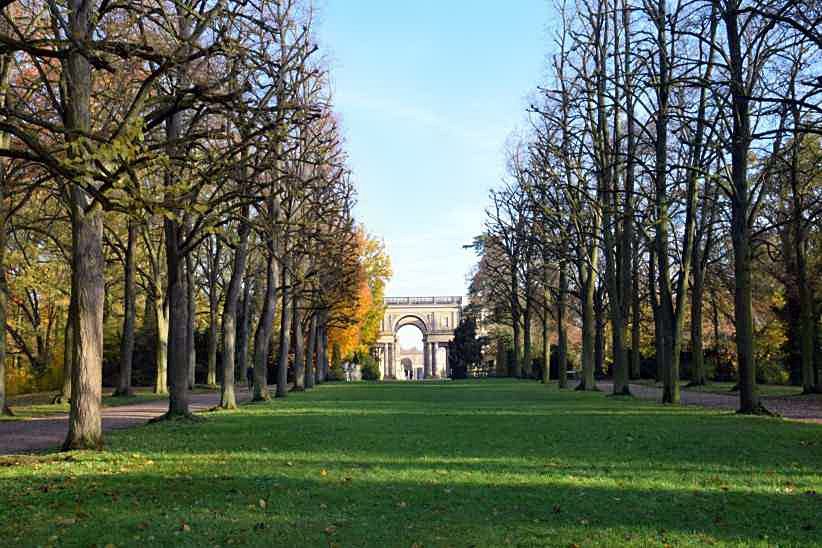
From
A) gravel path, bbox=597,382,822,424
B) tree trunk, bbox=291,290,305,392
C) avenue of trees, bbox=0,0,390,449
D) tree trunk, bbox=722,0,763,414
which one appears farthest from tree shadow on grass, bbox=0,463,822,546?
tree trunk, bbox=291,290,305,392

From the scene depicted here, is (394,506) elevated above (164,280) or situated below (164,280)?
below

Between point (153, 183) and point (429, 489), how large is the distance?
2655cm

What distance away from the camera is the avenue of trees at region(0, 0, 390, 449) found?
1013cm

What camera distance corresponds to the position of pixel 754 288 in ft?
128

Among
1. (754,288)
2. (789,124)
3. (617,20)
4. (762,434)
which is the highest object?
(617,20)

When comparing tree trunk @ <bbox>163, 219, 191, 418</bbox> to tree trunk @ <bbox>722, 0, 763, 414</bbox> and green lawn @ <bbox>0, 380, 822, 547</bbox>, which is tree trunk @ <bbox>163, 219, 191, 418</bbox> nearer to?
green lawn @ <bbox>0, 380, 822, 547</bbox>

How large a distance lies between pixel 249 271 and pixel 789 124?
2585 centimetres

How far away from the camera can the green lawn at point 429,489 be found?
6332mm

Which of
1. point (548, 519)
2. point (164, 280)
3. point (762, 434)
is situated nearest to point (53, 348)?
point (164, 280)

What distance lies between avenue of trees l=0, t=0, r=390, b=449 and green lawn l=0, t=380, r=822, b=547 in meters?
2.91

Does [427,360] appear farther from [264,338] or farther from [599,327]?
[264,338]

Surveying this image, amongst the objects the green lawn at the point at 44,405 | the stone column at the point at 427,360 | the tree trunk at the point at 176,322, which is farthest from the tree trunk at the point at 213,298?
the stone column at the point at 427,360

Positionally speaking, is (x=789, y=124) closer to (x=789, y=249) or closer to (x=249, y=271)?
(x=789, y=249)

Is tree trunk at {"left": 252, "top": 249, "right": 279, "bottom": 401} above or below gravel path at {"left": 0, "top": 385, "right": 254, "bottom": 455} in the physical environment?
above
